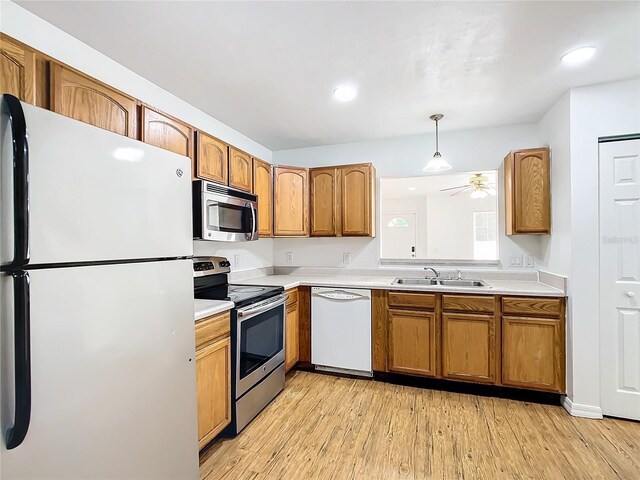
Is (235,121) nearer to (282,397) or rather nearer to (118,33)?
(118,33)

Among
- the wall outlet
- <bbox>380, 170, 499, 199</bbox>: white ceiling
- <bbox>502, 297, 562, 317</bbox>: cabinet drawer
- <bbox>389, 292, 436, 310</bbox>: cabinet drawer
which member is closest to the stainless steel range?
<bbox>389, 292, 436, 310</bbox>: cabinet drawer

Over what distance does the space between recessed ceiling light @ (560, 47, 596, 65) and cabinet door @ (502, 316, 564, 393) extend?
72.3 inches

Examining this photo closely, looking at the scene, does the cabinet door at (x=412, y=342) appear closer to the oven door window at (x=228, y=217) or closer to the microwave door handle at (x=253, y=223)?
the microwave door handle at (x=253, y=223)

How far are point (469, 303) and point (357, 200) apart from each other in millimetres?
1464

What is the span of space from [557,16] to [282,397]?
121 inches

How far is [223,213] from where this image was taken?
2436mm

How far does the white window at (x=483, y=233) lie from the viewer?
640cm

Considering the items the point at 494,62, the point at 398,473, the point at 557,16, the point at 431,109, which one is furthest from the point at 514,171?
the point at 398,473

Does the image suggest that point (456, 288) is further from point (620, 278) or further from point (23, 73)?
point (23, 73)

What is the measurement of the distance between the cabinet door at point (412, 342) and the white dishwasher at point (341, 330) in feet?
0.76

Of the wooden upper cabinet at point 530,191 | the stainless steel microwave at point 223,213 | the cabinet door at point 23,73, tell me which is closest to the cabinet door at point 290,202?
the stainless steel microwave at point 223,213

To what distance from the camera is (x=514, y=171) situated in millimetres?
2840

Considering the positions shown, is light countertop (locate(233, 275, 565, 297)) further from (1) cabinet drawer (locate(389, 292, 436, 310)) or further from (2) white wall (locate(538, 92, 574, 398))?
(2) white wall (locate(538, 92, 574, 398))

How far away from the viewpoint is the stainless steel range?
212 cm
